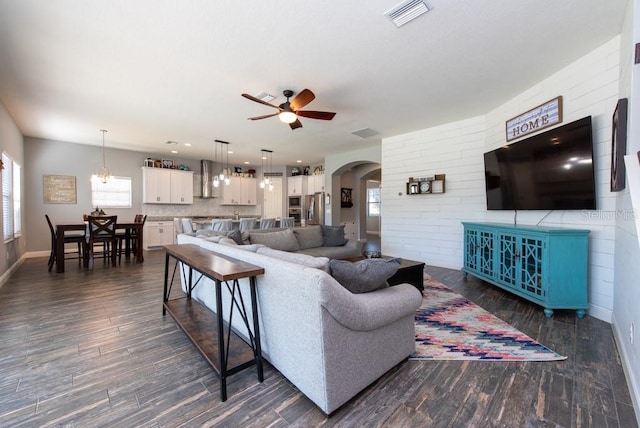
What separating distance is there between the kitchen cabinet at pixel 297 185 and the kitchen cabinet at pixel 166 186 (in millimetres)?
3190

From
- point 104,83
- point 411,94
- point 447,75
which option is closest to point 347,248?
point 411,94

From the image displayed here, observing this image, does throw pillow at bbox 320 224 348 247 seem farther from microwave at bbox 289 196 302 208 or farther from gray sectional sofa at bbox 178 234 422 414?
microwave at bbox 289 196 302 208

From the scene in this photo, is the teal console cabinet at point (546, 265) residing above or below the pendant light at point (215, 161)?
below

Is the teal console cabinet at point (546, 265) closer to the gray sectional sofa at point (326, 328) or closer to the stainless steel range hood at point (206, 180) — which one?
the gray sectional sofa at point (326, 328)

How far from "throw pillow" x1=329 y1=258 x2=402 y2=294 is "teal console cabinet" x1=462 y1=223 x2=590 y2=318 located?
2.18 metres

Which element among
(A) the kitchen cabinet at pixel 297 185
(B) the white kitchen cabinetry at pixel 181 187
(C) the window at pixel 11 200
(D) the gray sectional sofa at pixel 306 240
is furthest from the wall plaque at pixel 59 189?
(A) the kitchen cabinet at pixel 297 185

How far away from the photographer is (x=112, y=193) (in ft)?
24.2

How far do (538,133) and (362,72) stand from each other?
248 cm

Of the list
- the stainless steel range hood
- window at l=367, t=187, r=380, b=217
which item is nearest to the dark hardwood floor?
the stainless steel range hood

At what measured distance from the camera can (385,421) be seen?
1.49m

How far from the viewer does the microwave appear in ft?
31.1

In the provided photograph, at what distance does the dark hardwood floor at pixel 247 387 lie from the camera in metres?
1.52

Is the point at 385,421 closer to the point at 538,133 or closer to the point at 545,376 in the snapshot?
the point at 545,376

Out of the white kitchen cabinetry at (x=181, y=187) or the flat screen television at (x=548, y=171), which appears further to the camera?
the white kitchen cabinetry at (x=181, y=187)
